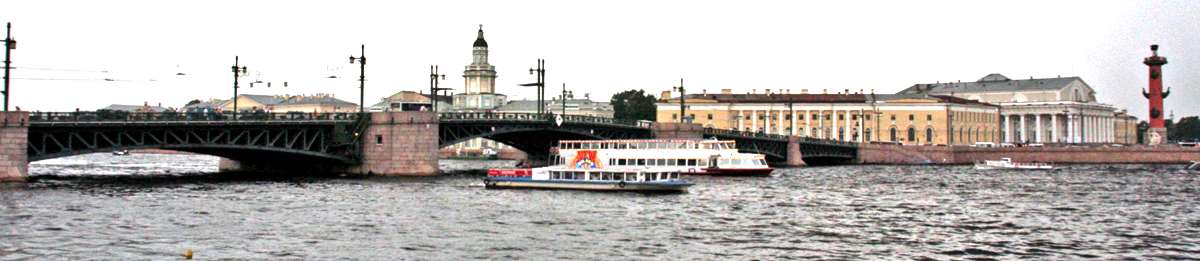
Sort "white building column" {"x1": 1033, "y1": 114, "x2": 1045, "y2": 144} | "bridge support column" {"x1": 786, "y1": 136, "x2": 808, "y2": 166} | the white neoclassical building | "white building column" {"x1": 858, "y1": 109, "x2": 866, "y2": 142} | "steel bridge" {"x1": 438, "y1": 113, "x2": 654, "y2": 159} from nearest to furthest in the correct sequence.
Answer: "steel bridge" {"x1": 438, "y1": 113, "x2": 654, "y2": 159} < "bridge support column" {"x1": 786, "y1": 136, "x2": 808, "y2": 166} < "white building column" {"x1": 858, "y1": 109, "x2": 866, "y2": 142} < the white neoclassical building < "white building column" {"x1": 1033, "y1": 114, "x2": 1045, "y2": 144}

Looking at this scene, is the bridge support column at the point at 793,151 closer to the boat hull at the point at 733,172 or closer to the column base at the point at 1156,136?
the boat hull at the point at 733,172

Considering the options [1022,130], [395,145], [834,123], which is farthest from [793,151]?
[1022,130]

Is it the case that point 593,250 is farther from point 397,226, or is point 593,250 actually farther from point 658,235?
point 397,226

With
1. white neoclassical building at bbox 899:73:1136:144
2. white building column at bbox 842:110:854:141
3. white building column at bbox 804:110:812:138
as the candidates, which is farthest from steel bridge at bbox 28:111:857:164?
white neoclassical building at bbox 899:73:1136:144

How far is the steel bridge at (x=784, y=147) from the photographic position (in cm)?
10075

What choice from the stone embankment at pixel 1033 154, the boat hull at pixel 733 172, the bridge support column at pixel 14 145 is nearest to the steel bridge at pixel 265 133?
the bridge support column at pixel 14 145

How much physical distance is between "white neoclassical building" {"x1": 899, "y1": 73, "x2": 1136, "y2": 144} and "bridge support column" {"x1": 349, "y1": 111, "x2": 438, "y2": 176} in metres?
101

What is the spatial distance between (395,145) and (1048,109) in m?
103

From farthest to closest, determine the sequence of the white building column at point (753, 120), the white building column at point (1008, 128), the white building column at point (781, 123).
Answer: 1. the white building column at point (1008, 128)
2. the white building column at point (753, 120)
3. the white building column at point (781, 123)

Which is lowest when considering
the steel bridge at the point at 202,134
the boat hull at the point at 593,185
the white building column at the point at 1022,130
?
the boat hull at the point at 593,185

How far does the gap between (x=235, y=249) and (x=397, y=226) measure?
23.9 feet

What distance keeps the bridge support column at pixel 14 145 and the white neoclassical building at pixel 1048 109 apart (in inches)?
4836

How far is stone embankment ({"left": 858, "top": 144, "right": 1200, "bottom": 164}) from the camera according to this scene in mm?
116938

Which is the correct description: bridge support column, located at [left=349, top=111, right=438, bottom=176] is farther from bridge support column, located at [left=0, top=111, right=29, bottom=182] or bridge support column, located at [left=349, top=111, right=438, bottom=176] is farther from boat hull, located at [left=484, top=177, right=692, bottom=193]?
bridge support column, located at [left=0, top=111, right=29, bottom=182]
